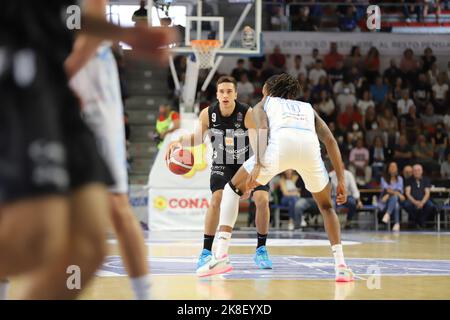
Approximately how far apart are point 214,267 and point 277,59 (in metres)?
14.4

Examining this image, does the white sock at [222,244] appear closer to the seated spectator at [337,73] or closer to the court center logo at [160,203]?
the court center logo at [160,203]

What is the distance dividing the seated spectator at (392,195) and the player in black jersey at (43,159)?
48.8 feet

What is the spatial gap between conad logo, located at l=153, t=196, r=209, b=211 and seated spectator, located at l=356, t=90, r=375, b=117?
6809mm

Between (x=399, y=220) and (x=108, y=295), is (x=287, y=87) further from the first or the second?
(x=399, y=220)

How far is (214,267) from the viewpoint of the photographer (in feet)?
23.0

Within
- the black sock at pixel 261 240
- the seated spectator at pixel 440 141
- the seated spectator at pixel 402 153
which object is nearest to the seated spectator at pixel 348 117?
the seated spectator at pixel 402 153

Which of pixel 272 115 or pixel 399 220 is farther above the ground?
pixel 272 115

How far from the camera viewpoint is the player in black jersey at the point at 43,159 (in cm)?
242

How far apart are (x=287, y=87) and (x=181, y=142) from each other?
1.21m

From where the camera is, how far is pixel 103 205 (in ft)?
8.80

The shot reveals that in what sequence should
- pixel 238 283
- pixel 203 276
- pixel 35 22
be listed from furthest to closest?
pixel 203 276
pixel 238 283
pixel 35 22

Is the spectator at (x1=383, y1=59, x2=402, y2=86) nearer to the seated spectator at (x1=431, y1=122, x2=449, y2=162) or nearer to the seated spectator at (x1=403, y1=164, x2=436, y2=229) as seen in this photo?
the seated spectator at (x1=431, y1=122, x2=449, y2=162)
